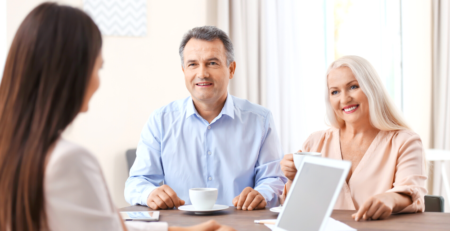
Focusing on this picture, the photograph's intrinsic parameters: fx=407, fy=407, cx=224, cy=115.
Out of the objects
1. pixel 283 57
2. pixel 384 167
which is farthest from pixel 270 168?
pixel 283 57

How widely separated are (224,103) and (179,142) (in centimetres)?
32

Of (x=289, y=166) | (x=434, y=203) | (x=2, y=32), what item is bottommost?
(x=434, y=203)

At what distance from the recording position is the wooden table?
1.21 meters

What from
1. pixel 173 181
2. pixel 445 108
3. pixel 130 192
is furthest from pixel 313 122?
pixel 130 192

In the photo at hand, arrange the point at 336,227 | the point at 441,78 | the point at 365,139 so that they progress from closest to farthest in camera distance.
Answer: the point at 336,227, the point at 365,139, the point at 441,78

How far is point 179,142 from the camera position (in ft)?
6.62

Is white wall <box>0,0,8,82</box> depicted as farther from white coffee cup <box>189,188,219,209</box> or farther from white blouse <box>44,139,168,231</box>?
white blouse <box>44,139,168,231</box>

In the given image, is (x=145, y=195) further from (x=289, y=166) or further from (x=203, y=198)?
(x=289, y=166)

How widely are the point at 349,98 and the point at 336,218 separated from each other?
0.69 m

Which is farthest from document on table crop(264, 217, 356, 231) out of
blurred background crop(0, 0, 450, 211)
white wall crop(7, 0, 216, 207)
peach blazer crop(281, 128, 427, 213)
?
white wall crop(7, 0, 216, 207)

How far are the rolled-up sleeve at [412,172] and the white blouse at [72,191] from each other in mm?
1128

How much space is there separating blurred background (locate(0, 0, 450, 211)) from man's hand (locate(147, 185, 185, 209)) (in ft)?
4.48

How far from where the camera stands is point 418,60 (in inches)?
173

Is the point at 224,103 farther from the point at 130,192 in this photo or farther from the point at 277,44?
the point at 277,44
